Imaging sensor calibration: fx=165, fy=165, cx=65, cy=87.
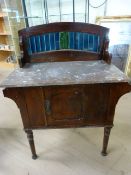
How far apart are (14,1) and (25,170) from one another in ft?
8.25

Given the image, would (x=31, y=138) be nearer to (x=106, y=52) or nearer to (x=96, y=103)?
(x=96, y=103)

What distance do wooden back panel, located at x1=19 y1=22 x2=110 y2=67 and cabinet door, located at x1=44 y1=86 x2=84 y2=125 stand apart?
481 mm

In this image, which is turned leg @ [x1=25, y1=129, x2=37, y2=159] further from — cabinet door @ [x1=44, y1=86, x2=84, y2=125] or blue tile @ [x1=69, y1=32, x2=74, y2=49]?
blue tile @ [x1=69, y1=32, x2=74, y2=49]

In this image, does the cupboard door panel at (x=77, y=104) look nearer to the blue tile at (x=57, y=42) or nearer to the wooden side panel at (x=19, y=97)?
the wooden side panel at (x=19, y=97)

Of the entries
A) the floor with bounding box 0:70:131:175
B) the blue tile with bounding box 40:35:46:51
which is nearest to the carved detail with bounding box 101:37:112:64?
the blue tile with bounding box 40:35:46:51

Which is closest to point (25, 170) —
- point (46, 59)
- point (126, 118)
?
point (46, 59)

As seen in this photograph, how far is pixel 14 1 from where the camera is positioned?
267 cm

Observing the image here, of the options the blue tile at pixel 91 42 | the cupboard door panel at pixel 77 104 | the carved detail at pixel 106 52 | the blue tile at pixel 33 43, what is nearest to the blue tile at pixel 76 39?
the blue tile at pixel 91 42

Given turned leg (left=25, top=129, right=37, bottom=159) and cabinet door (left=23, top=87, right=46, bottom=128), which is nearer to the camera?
cabinet door (left=23, top=87, right=46, bottom=128)

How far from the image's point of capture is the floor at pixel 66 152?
132 cm

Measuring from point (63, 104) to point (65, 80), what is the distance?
0.18 metres

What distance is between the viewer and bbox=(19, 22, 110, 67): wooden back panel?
4.47 feet

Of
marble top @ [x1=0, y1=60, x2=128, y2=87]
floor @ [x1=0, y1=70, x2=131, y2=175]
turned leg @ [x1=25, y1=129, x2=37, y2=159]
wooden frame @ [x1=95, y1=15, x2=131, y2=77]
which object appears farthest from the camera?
wooden frame @ [x1=95, y1=15, x2=131, y2=77]

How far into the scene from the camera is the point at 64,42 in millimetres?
1416
